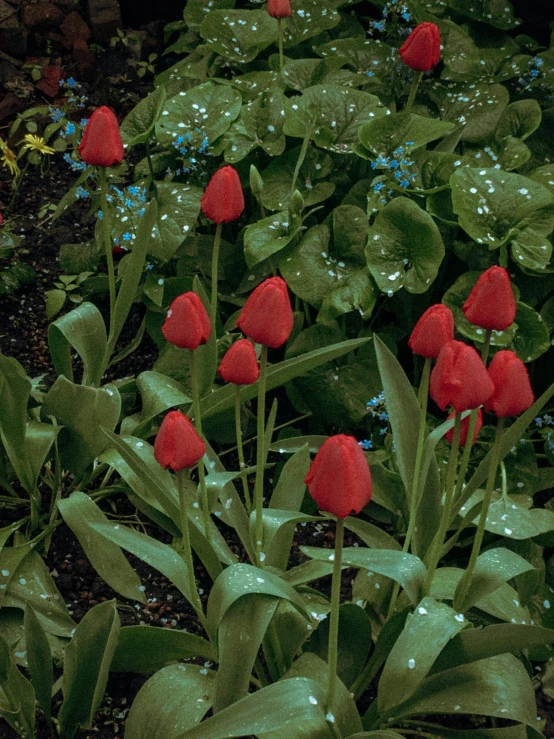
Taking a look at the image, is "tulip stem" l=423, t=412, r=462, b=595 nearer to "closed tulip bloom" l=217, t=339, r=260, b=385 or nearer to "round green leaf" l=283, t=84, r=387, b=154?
"closed tulip bloom" l=217, t=339, r=260, b=385

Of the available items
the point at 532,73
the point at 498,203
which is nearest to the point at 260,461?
the point at 498,203

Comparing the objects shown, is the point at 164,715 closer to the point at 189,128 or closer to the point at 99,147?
the point at 99,147

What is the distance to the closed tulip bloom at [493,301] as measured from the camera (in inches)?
47.7

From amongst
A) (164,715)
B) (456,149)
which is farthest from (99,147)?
(456,149)

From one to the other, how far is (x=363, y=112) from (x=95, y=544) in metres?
1.28

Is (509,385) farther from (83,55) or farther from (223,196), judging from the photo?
(83,55)

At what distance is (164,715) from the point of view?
4.80 feet

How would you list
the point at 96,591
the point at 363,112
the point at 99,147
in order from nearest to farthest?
1. the point at 99,147
2. the point at 96,591
3. the point at 363,112

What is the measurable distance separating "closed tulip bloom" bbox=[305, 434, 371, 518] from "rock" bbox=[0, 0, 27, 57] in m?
2.89

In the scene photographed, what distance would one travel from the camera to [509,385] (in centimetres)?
120

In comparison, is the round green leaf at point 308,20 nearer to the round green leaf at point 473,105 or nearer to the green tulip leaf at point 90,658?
the round green leaf at point 473,105

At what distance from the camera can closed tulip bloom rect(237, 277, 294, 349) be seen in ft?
4.07

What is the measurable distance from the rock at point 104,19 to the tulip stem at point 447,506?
2.69 metres

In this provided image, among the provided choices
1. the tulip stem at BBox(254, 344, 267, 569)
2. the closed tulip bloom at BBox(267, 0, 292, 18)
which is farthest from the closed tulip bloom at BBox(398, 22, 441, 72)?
the tulip stem at BBox(254, 344, 267, 569)
